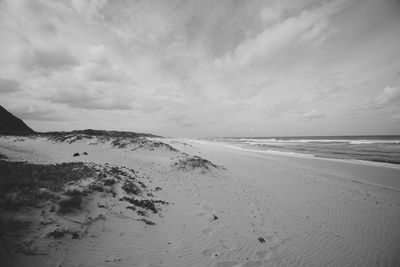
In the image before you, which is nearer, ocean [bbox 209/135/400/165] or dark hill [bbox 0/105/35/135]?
ocean [bbox 209/135/400/165]

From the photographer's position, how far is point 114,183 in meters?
8.50

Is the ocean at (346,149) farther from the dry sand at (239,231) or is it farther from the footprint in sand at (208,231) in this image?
the footprint in sand at (208,231)

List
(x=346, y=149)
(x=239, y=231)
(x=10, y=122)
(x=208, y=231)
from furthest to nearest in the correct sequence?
(x=10, y=122)
(x=346, y=149)
(x=239, y=231)
(x=208, y=231)

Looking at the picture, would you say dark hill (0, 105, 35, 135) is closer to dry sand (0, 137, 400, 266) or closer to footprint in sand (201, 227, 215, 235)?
dry sand (0, 137, 400, 266)

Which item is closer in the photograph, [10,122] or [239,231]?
[239,231]

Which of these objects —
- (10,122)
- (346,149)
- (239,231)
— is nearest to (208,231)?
(239,231)

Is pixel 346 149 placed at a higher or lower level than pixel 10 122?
lower

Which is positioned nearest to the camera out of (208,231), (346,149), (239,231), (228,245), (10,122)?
(228,245)

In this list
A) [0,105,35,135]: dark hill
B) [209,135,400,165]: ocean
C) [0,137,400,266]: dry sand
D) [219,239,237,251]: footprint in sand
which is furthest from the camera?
[0,105,35,135]: dark hill

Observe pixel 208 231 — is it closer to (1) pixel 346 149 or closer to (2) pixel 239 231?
(2) pixel 239 231

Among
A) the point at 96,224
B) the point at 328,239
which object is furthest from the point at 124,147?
the point at 328,239

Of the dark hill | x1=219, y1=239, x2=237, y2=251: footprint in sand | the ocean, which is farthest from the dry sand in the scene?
the dark hill

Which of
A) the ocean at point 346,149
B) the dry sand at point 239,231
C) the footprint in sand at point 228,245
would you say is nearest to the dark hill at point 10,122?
the dry sand at point 239,231

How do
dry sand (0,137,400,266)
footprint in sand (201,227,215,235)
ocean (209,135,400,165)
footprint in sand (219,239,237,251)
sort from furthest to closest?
ocean (209,135,400,165) → footprint in sand (201,227,215,235) → footprint in sand (219,239,237,251) → dry sand (0,137,400,266)
